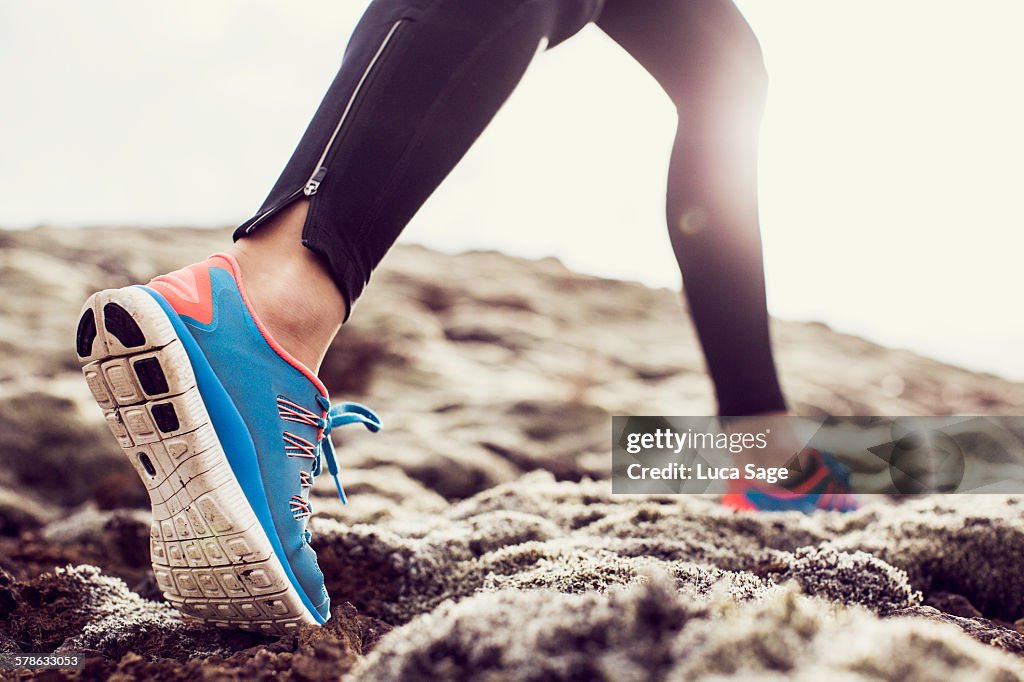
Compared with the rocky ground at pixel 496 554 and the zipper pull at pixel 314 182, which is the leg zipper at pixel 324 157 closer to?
the zipper pull at pixel 314 182

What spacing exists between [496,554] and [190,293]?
2.23 ft

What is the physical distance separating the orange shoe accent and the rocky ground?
451 mm

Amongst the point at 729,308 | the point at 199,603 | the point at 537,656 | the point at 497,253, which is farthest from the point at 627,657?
the point at 497,253

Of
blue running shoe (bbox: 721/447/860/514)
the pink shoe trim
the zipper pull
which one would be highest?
the zipper pull

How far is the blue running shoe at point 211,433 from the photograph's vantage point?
3.43 ft

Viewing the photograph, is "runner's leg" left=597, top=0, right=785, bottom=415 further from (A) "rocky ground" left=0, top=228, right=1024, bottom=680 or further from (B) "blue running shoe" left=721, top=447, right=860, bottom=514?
(A) "rocky ground" left=0, top=228, right=1024, bottom=680

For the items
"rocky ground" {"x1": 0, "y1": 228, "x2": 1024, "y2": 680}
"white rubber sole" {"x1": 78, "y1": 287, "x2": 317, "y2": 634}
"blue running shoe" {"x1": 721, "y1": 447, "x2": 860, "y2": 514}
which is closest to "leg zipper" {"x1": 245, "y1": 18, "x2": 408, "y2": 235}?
"white rubber sole" {"x1": 78, "y1": 287, "x2": 317, "y2": 634}

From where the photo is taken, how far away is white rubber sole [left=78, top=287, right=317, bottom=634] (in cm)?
104

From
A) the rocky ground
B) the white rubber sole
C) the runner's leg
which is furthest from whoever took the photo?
the runner's leg

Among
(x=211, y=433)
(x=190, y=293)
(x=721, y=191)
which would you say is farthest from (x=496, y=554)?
(x=721, y=191)

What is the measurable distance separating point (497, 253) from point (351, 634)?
8149 mm

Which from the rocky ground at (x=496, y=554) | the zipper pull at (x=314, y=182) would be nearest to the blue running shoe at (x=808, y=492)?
the rocky ground at (x=496, y=554)

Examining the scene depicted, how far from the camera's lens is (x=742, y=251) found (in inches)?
70.2

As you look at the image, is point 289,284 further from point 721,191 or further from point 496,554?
point 721,191
